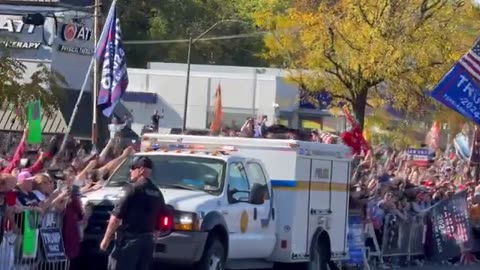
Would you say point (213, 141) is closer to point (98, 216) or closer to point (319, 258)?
point (98, 216)

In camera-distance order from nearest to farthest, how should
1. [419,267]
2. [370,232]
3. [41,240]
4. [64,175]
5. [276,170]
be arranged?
[41,240] < [64,175] < [276,170] < [370,232] < [419,267]

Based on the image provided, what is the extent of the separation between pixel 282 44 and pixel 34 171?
16550 millimetres

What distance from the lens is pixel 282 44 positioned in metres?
32.9

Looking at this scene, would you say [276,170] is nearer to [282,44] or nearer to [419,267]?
Result: [419,267]

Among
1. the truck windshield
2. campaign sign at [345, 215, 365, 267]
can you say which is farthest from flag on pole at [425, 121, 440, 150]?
the truck windshield

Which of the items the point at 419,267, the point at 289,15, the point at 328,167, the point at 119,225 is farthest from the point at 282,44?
the point at 119,225

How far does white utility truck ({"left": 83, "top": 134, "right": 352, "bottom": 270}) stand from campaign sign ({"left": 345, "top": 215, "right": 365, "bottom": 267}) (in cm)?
158

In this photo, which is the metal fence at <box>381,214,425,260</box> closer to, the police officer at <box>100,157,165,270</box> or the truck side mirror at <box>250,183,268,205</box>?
the truck side mirror at <box>250,183,268,205</box>

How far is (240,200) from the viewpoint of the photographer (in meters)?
17.5

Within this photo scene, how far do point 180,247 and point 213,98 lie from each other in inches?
1368

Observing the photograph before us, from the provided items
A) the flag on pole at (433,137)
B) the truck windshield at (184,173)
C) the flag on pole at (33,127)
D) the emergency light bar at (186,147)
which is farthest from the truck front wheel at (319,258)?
the flag on pole at (433,137)

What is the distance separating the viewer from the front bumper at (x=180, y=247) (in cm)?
1611

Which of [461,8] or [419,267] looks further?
[461,8]

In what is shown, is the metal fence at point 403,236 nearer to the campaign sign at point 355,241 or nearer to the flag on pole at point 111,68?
the campaign sign at point 355,241
